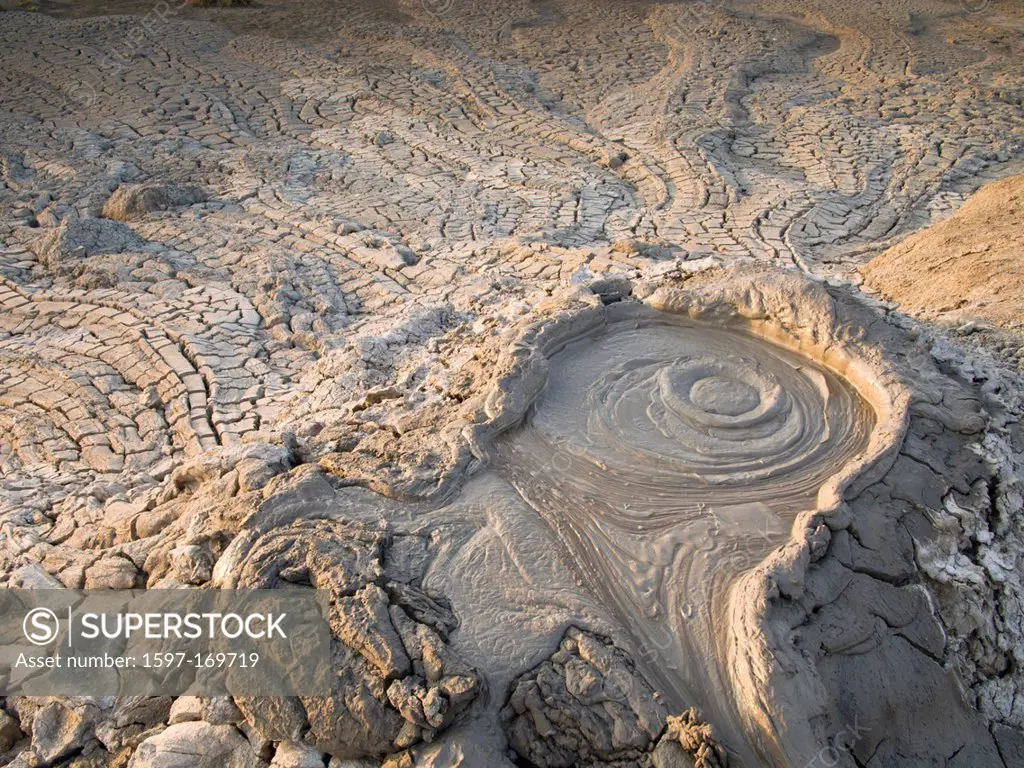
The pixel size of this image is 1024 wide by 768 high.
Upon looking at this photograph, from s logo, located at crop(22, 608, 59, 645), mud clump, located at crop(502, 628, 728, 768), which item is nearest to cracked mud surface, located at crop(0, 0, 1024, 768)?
mud clump, located at crop(502, 628, 728, 768)

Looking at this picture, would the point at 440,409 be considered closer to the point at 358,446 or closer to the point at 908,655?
the point at 358,446

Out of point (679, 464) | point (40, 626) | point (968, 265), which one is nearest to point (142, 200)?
point (40, 626)

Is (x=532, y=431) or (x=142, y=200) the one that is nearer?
(x=532, y=431)

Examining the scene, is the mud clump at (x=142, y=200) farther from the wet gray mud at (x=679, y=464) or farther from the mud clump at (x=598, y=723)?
the mud clump at (x=598, y=723)

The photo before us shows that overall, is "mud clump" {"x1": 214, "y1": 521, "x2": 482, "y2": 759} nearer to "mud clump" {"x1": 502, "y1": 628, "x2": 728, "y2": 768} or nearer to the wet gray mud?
"mud clump" {"x1": 502, "y1": 628, "x2": 728, "y2": 768}

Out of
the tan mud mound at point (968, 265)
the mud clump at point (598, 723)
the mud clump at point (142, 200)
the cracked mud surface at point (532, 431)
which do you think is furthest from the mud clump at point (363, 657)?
the mud clump at point (142, 200)

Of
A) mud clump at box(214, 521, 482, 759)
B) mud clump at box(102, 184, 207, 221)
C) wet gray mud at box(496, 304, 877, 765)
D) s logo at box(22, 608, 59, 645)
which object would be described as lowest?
s logo at box(22, 608, 59, 645)

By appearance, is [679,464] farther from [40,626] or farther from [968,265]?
[968,265]
